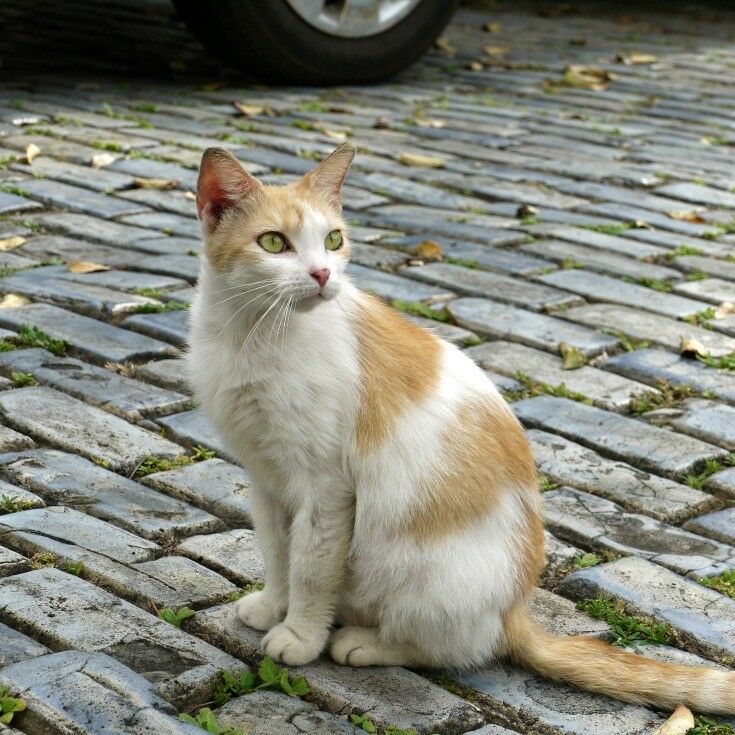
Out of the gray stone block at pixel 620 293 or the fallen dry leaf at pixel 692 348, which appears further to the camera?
the gray stone block at pixel 620 293

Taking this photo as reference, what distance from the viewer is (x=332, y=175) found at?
9.11 feet

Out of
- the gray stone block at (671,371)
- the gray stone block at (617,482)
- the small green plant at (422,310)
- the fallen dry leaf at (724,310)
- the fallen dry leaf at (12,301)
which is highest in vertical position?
the fallen dry leaf at (724,310)

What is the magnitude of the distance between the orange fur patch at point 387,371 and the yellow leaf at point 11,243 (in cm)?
229

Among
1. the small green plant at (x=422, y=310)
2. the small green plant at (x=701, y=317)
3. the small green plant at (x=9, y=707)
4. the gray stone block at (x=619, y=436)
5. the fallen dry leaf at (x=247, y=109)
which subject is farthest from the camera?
the fallen dry leaf at (x=247, y=109)

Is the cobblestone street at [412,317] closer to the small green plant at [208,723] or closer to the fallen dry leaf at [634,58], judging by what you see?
the small green plant at [208,723]

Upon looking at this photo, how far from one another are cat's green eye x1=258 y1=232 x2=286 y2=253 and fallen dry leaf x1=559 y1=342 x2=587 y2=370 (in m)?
1.64

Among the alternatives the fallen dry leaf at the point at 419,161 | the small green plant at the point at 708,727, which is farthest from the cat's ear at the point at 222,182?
the fallen dry leaf at the point at 419,161

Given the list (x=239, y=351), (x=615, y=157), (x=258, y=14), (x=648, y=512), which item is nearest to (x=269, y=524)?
(x=239, y=351)

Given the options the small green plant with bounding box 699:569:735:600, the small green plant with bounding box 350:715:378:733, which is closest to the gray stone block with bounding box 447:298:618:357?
the small green plant with bounding box 699:569:735:600

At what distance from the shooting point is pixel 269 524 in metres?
2.71

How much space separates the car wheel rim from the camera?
694 cm

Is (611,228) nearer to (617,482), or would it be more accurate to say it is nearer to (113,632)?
(617,482)

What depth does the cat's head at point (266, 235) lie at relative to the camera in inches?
100

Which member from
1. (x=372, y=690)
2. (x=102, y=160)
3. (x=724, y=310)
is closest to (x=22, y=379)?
(x=372, y=690)
